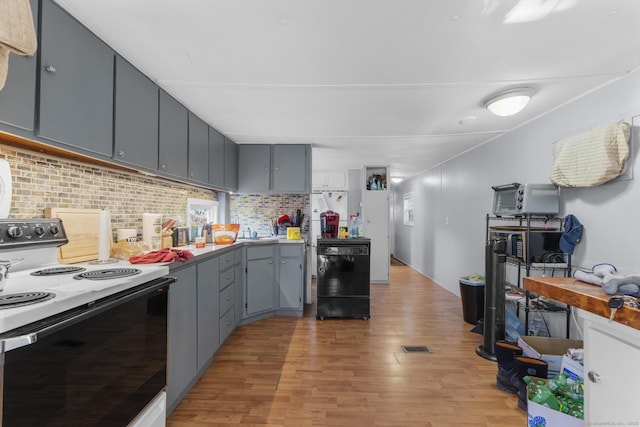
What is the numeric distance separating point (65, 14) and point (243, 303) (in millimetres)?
2782

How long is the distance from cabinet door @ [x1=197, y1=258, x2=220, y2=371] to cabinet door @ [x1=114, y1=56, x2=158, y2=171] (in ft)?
2.88

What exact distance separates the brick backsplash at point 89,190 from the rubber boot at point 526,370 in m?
3.01

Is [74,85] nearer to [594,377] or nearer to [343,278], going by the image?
[594,377]

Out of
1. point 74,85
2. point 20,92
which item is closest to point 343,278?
point 74,85

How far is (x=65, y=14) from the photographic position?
1.41 meters

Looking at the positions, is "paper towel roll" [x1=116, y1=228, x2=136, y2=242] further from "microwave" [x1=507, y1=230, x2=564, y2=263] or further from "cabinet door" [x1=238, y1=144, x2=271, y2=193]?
"microwave" [x1=507, y1=230, x2=564, y2=263]

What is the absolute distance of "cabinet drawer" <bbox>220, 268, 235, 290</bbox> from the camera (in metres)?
A: 2.61

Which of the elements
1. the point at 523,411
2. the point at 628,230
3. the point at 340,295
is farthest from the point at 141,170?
the point at 628,230

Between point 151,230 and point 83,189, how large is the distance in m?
0.56

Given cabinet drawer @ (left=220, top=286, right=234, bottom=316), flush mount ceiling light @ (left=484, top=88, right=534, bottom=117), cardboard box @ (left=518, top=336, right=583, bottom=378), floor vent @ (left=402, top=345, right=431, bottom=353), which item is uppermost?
flush mount ceiling light @ (left=484, top=88, right=534, bottom=117)

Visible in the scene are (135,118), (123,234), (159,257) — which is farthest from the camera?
(123,234)

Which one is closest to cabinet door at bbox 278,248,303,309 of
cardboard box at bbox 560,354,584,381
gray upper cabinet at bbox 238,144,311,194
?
gray upper cabinet at bbox 238,144,311,194

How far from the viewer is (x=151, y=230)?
2.27 m

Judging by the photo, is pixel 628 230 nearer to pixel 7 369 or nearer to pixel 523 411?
pixel 523 411
